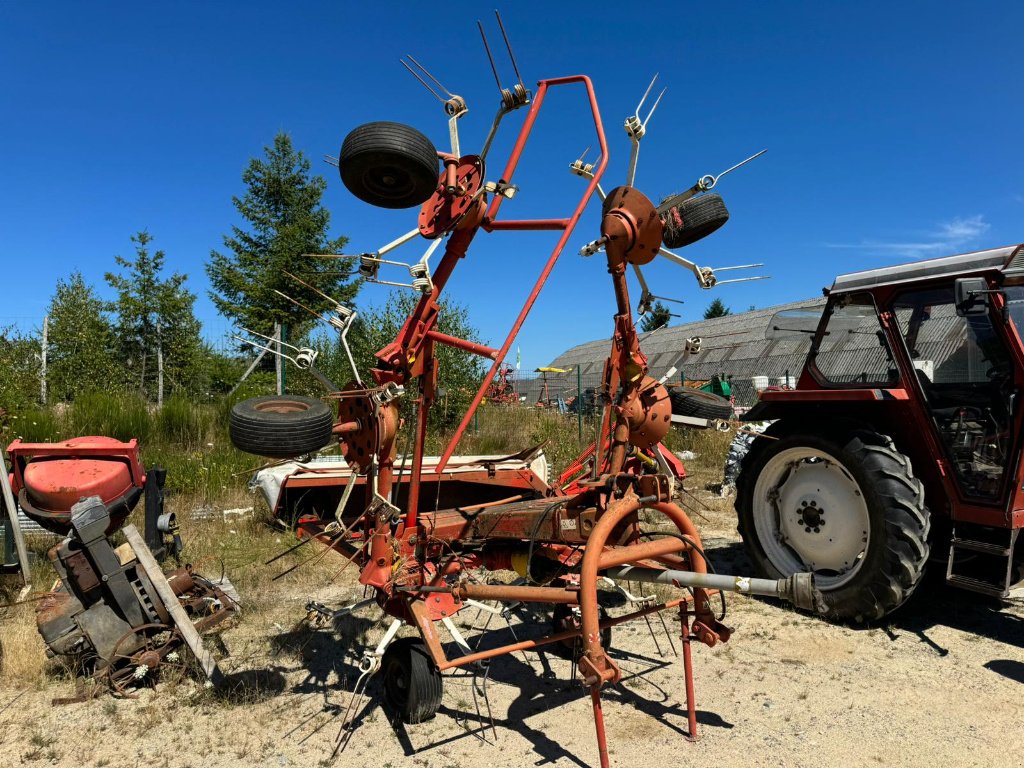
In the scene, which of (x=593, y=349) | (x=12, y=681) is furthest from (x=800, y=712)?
(x=593, y=349)

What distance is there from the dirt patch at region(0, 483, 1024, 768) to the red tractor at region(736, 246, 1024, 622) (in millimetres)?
465

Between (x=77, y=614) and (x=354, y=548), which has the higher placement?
(x=354, y=548)

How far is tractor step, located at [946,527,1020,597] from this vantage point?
159 inches

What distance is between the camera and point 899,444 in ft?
15.7

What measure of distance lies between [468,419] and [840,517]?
304 centimetres

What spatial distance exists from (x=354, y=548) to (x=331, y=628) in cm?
128

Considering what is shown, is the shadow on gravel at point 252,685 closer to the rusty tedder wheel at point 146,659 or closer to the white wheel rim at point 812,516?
the rusty tedder wheel at point 146,659

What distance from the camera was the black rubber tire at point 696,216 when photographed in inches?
134

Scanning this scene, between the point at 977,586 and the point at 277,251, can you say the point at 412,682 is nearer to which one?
the point at 977,586

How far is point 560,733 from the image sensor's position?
325 cm

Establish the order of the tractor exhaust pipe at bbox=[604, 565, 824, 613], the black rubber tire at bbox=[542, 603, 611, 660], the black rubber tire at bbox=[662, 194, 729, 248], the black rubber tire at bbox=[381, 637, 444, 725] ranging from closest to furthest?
1. the tractor exhaust pipe at bbox=[604, 565, 824, 613]
2. the black rubber tire at bbox=[381, 637, 444, 725]
3. the black rubber tire at bbox=[662, 194, 729, 248]
4. the black rubber tire at bbox=[542, 603, 611, 660]

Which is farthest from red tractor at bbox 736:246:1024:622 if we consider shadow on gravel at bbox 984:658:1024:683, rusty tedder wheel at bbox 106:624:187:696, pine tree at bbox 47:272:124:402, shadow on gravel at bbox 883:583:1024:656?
pine tree at bbox 47:272:124:402

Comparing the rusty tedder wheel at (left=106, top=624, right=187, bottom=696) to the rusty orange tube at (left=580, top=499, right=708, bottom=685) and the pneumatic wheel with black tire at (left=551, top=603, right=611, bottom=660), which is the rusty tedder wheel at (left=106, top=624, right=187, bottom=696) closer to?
the pneumatic wheel with black tire at (left=551, top=603, right=611, bottom=660)

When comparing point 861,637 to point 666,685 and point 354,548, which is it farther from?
point 354,548
